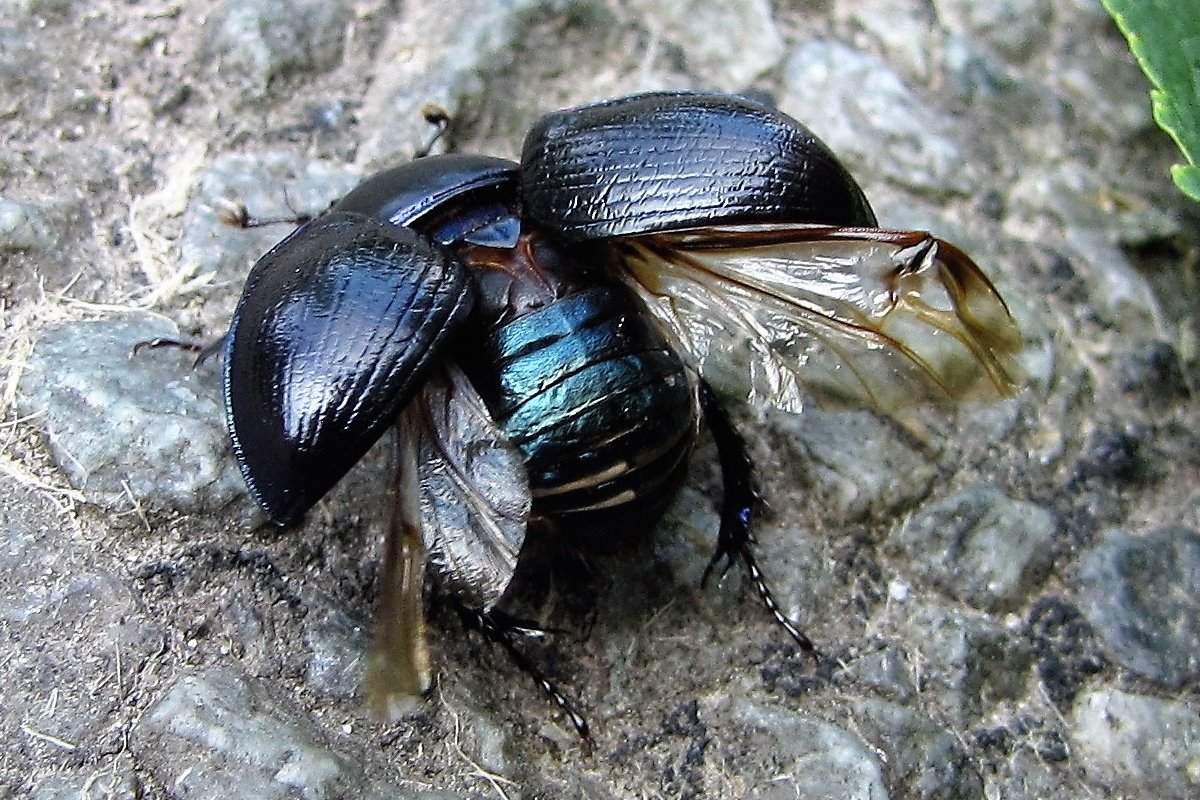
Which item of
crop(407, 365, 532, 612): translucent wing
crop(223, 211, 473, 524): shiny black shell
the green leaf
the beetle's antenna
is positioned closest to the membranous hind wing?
crop(407, 365, 532, 612): translucent wing

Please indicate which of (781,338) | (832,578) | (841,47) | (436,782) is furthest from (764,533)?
(841,47)

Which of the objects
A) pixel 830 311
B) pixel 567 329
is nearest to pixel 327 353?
pixel 567 329

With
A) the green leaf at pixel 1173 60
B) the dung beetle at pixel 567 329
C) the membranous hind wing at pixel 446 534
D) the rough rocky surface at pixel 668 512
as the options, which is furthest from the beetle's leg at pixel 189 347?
the green leaf at pixel 1173 60

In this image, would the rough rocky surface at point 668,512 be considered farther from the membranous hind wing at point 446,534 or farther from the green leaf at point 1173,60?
the green leaf at point 1173,60

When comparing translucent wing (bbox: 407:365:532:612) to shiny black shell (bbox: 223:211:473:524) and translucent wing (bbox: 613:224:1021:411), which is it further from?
translucent wing (bbox: 613:224:1021:411)

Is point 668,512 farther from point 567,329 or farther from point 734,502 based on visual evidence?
point 567,329

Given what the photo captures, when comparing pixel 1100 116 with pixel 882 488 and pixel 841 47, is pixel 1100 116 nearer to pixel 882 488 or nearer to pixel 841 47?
pixel 841 47
